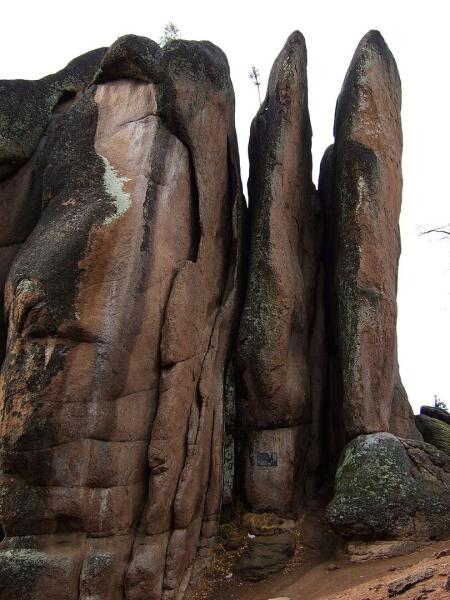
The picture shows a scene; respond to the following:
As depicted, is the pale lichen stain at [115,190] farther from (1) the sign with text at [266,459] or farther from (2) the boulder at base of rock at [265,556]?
(2) the boulder at base of rock at [265,556]

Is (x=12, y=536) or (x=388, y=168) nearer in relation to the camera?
(x=12, y=536)

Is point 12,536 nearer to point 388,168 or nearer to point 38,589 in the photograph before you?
point 38,589

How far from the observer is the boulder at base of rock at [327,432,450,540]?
319 inches

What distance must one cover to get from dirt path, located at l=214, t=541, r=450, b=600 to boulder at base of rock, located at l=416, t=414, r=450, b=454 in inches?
168

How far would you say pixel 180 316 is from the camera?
8.39 metres

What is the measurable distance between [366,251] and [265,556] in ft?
14.7

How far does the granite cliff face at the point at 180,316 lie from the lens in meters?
7.34

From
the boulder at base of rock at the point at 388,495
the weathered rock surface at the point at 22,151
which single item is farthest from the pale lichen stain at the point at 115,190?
the boulder at base of rock at the point at 388,495

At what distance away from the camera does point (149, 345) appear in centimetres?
809

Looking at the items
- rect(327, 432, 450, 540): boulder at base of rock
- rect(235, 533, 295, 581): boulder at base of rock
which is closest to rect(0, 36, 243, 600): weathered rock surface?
rect(235, 533, 295, 581): boulder at base of rock

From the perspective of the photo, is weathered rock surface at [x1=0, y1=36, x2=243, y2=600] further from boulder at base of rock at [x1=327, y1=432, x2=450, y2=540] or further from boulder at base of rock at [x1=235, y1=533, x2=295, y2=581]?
boulder at base of rock at [x1=327, y1=432, x2=450, y2=540]

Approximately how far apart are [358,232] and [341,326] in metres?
1.41

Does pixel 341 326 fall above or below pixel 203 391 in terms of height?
above

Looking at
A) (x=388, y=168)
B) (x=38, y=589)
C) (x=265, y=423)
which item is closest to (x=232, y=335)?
(x=265, y=423)
